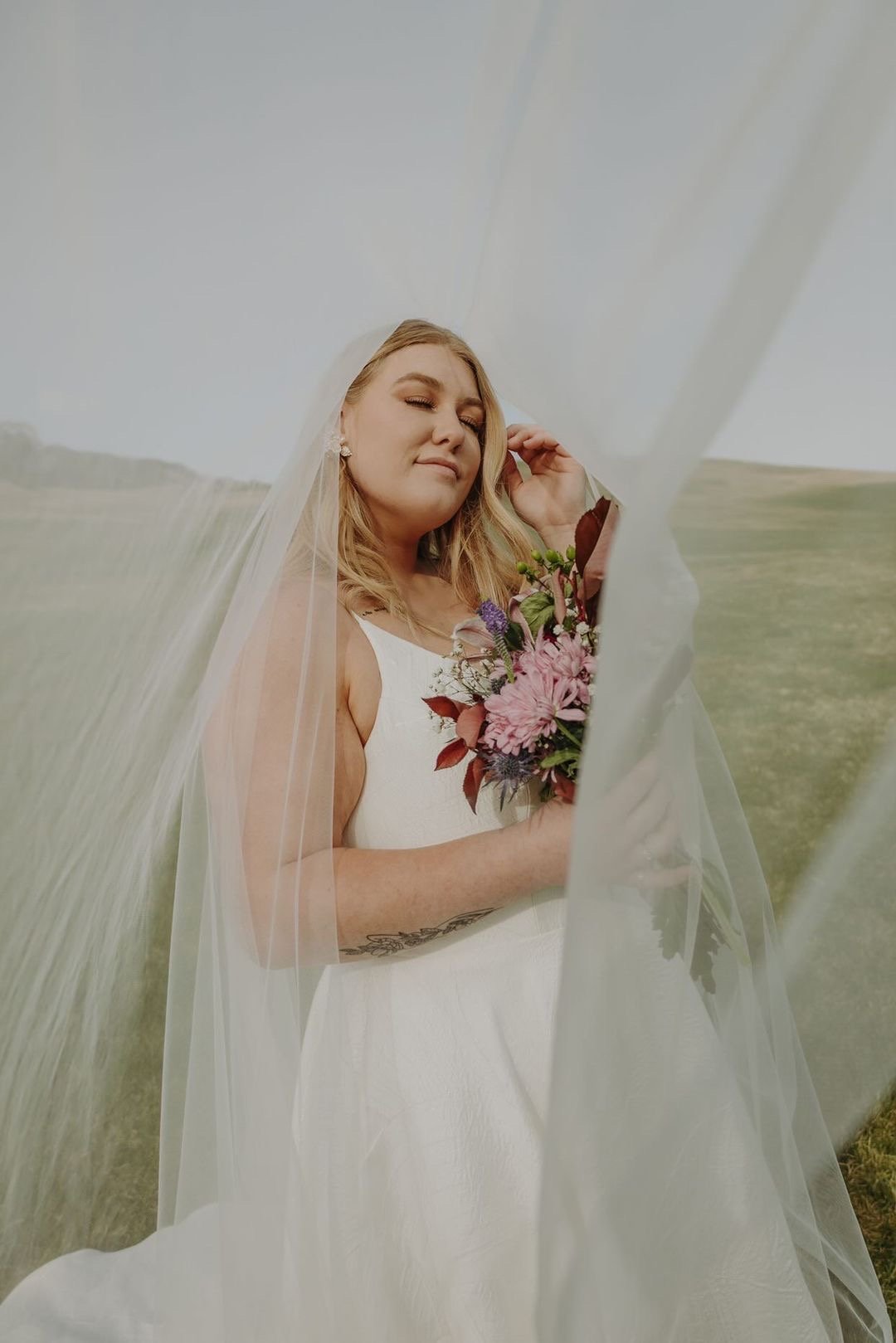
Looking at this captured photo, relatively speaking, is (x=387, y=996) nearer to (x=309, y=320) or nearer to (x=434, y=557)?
(x=434, y=557)

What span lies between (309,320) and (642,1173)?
5.23ft

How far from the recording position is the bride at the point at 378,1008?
1.77m

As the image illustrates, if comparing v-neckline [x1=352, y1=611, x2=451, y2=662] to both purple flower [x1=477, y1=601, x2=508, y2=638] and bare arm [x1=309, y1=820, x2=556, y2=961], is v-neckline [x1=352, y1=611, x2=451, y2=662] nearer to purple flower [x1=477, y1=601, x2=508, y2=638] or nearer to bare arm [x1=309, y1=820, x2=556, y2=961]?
purple flower [x1=477, y1=601, x2=508, y2=638]

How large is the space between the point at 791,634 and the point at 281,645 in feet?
3.11

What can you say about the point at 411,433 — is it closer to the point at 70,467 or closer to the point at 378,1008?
the point at 70,467

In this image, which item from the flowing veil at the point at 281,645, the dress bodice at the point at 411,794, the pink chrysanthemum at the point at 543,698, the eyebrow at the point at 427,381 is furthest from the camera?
the eyebrow at the point at 427,381

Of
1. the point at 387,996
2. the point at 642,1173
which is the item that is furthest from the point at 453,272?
the point at 642,1173

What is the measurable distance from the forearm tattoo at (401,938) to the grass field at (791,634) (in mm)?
583

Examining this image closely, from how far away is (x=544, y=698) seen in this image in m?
1.74

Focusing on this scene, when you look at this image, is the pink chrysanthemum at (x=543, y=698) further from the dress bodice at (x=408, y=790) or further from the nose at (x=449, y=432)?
the nose at (x=449, y=432)

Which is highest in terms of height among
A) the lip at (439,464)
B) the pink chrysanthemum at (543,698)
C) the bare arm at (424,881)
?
the lip at (439,464)

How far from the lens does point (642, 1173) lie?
49.6 inches

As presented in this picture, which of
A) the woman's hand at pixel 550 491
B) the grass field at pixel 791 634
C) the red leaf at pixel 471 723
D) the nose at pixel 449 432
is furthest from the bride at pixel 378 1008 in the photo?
the woman's hand at pixel 550 491

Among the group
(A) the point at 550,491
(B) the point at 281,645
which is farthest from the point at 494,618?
(A) the point at 550,491
